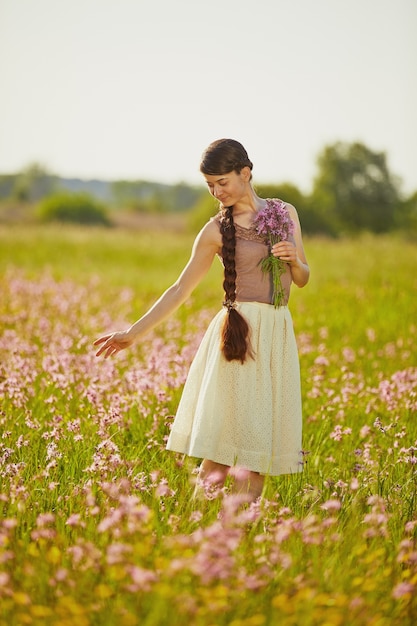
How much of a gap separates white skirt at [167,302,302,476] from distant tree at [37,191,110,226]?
2320 inches

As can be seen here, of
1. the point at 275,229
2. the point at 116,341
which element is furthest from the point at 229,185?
the point at 116,341

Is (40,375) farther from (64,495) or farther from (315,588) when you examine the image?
(315,588)

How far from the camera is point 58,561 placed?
119 inches

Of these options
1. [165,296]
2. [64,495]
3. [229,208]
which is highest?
[229,208]

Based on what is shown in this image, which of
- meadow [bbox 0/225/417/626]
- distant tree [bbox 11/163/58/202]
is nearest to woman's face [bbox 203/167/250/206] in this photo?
meadow [bbox 0/225/417/626]

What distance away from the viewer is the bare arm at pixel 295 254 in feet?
13.6

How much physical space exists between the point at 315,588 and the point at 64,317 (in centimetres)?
765

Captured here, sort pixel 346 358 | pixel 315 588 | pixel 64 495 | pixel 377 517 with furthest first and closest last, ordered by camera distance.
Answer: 1. pixel 346 358
2. pixel 64 495
3. pixel 377 517
4. pixel 315 588

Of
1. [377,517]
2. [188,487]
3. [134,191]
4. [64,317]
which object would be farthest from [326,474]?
[134,191]

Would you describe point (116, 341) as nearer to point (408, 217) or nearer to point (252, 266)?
point (252, 266)

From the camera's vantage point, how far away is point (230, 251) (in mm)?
4234

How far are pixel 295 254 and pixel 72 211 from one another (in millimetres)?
62248

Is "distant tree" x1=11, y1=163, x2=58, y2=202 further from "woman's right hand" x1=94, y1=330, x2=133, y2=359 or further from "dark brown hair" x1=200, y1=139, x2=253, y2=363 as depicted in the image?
"dark brown hair" x1=200, y1=139, x2=253, y2=363

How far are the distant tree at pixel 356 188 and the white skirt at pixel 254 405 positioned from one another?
209 ft
